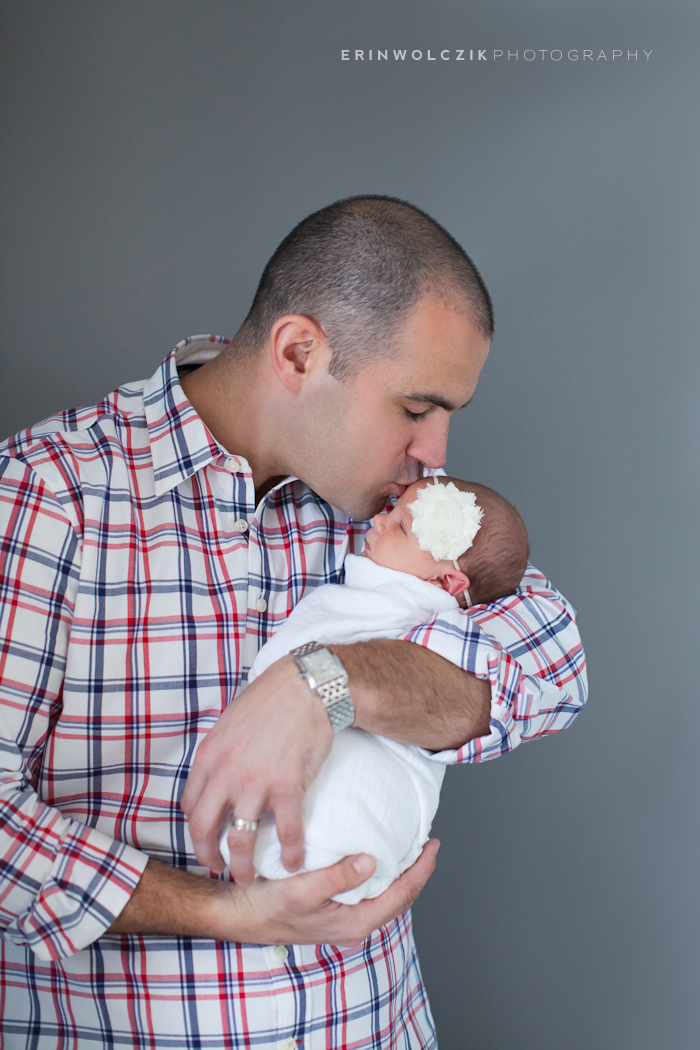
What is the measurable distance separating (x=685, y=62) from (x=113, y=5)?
1.66 meters

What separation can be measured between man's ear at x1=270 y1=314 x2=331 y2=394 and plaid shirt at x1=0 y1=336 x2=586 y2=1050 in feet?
0.63

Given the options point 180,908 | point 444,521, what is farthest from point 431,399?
point 180,908

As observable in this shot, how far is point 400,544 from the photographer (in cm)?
150

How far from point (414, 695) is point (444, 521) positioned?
0.32 m

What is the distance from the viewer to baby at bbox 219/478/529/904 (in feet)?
3.96

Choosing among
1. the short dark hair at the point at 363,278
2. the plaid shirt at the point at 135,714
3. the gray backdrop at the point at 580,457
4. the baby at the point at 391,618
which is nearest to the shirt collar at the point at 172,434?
the plaid shirt at the point at 135,714

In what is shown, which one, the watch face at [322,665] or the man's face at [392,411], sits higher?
the man's face at [392,411]

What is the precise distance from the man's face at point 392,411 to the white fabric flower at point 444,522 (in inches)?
5.0

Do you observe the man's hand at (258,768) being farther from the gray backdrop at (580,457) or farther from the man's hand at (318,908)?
the gray backdrop at (580,457)

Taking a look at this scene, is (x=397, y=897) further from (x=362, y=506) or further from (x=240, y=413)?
(x=240, y=413)

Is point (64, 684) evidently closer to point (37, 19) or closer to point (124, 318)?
point (124, 318)

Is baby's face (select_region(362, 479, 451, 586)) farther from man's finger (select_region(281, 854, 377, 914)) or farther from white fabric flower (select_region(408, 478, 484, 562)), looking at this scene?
man's finger (select_region(281, 854, 377, 914))

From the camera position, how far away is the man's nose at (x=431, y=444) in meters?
1.56

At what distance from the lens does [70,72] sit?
7.20 ft
